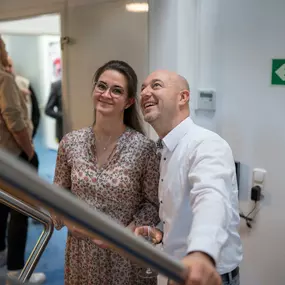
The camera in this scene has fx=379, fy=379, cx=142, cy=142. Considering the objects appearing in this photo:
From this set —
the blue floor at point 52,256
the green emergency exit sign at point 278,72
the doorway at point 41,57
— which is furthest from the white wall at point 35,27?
the green emergency exit sign at point 278,72

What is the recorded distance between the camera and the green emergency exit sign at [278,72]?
1796mm

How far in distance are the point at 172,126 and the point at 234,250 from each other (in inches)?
18.0

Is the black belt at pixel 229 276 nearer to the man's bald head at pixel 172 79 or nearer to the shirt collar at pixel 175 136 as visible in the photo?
the shirt collar at pixel 175 136

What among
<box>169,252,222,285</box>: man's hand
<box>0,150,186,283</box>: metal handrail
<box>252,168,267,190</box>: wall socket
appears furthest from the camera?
<box>252,168,267,190</box>: wall socket

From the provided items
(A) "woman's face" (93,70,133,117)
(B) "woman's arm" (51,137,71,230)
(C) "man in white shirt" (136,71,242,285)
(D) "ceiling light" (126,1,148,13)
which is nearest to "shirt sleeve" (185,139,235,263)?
(C) "man in white shirt" (136,71,242,285)

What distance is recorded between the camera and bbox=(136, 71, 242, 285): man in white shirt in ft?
2.98

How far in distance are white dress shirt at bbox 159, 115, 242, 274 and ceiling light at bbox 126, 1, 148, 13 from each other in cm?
94

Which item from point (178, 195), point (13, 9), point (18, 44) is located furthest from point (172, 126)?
point (18, 44)

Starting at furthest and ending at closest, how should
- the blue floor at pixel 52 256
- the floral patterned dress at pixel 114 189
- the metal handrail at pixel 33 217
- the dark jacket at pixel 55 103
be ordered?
1. the dark jacket at pixel 55 103
2. the blue floor at pixel 52 256
3. the floral patterned dress at pixel 114 189
4. the metal handrail at pixel 33 217

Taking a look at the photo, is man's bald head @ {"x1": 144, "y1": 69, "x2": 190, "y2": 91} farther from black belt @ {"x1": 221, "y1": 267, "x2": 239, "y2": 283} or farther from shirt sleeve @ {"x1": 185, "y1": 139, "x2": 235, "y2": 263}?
black belt @ {"x1": 221, "y1": 267, "x2": 239, "y2": 283}

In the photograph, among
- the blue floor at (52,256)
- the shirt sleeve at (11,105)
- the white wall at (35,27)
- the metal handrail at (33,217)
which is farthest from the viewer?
the white wall at (35,27)

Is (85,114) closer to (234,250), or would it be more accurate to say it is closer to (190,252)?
(234,250)

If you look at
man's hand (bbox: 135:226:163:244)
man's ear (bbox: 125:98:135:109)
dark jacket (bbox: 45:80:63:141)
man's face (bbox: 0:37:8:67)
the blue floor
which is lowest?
the blue floor

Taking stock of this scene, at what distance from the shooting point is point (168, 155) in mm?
1296
